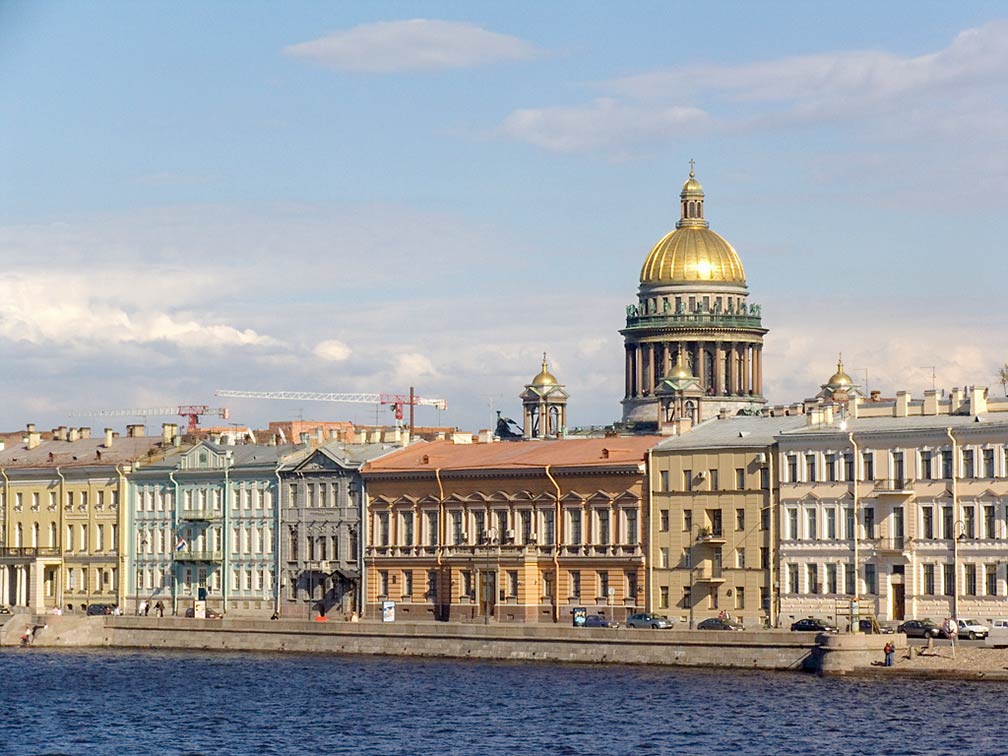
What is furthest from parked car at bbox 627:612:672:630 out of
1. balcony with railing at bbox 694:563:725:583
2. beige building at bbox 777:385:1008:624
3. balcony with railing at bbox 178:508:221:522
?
balcony with railing at bbox 178:508:221:522

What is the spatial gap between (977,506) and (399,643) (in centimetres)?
2109

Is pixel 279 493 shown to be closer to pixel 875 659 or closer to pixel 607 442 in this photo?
pixel 607 442

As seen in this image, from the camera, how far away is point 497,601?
344 feet

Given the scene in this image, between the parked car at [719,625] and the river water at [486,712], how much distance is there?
17.5ft

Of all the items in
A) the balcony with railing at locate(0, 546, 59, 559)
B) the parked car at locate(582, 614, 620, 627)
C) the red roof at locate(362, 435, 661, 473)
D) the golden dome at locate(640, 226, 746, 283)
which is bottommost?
the parked car at locate(582, 614, 620, 627)

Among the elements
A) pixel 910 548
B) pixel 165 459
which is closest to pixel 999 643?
pixel 910 548

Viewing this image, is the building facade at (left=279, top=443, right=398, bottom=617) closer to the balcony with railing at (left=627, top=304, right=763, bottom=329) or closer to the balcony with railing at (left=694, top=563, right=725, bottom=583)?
the balcony with railing at (left=694, top=563, right=725, bottom=583)

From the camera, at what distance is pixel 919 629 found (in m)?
86.4

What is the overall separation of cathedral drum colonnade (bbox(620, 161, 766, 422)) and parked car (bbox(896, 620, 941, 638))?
62.9 m

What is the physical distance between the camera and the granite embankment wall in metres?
84.2

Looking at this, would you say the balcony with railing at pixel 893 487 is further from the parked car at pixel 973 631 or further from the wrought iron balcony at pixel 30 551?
the wrought iron balcony at pixel 30 551

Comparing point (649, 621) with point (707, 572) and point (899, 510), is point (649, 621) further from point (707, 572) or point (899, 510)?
point (899, 510)

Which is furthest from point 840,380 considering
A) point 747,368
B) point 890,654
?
point 890,654

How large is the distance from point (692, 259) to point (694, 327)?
428 centimetres
